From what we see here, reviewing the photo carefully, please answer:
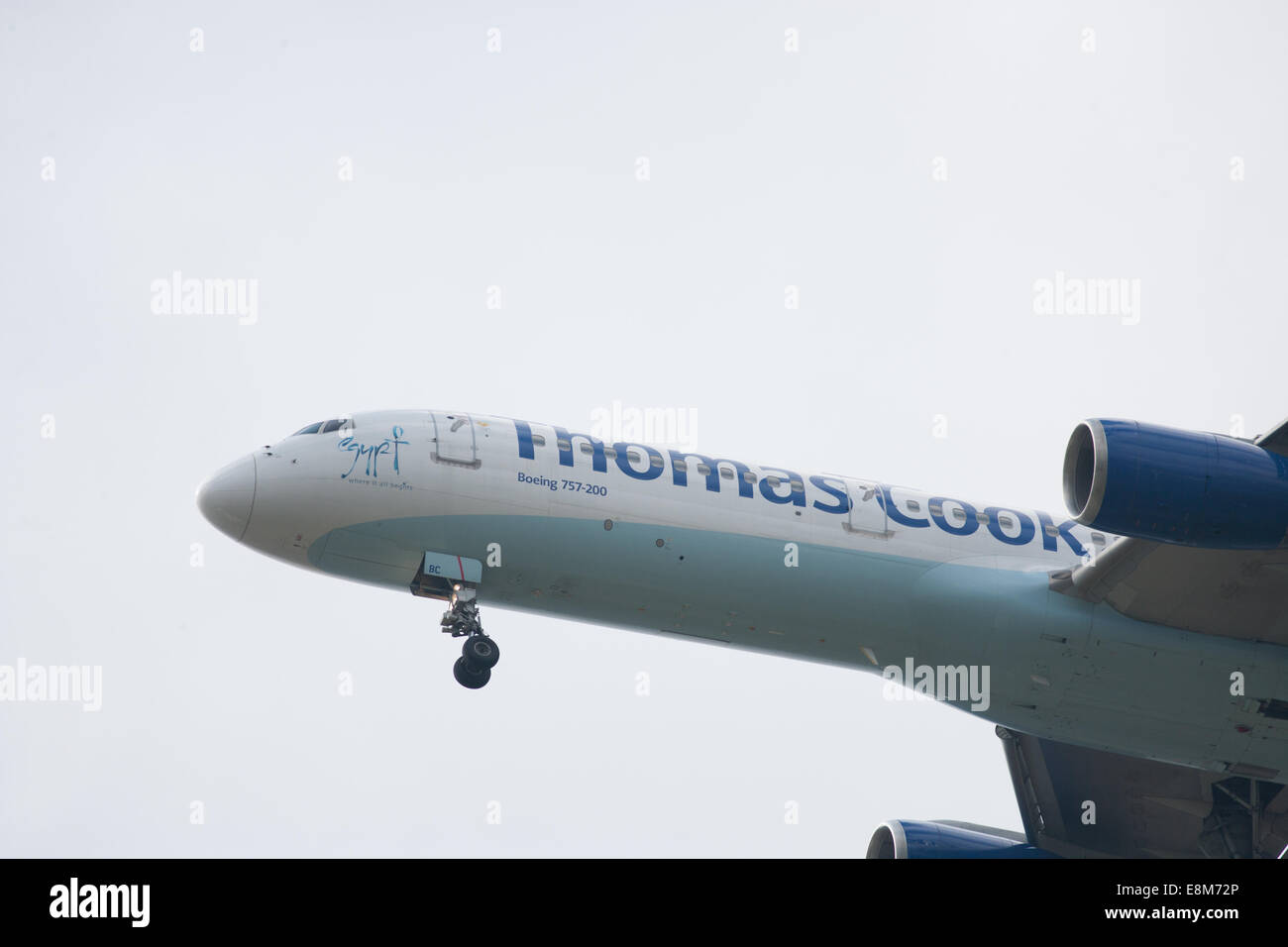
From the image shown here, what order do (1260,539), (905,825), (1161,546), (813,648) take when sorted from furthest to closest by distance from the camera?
1. (905,825)
2. (813,648)
3. (1161,546)
4. (1260,539)

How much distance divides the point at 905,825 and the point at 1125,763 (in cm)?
488

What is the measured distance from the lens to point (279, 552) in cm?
2703

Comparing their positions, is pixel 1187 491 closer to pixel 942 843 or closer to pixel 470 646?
pixel 942 843

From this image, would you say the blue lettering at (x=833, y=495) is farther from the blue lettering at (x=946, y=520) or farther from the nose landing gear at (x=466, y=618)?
the nose landing gear at (x=466, y=618)

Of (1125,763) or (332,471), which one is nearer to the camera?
(332,471)

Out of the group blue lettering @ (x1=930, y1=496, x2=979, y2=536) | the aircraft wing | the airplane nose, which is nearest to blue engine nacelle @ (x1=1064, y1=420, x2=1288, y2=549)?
blue lettering @ (x1=930, y1=496, x2=979, y2=536)

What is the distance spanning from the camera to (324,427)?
27797 millimetres

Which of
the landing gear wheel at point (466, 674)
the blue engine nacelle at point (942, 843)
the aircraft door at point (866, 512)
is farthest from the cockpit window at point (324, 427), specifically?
the blue engine nacelle at point (942, 843)

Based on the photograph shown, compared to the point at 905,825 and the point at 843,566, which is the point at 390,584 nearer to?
the point at 843,566

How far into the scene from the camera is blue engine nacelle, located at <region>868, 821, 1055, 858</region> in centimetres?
3144

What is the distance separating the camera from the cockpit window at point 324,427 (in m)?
27.7

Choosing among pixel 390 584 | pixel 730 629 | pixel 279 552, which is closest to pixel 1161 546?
pixel 730 629

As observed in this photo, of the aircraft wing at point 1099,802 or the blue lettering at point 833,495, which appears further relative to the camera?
the aircraft wing at point 1099,802

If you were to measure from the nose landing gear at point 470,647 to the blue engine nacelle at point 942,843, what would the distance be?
9762 mm
